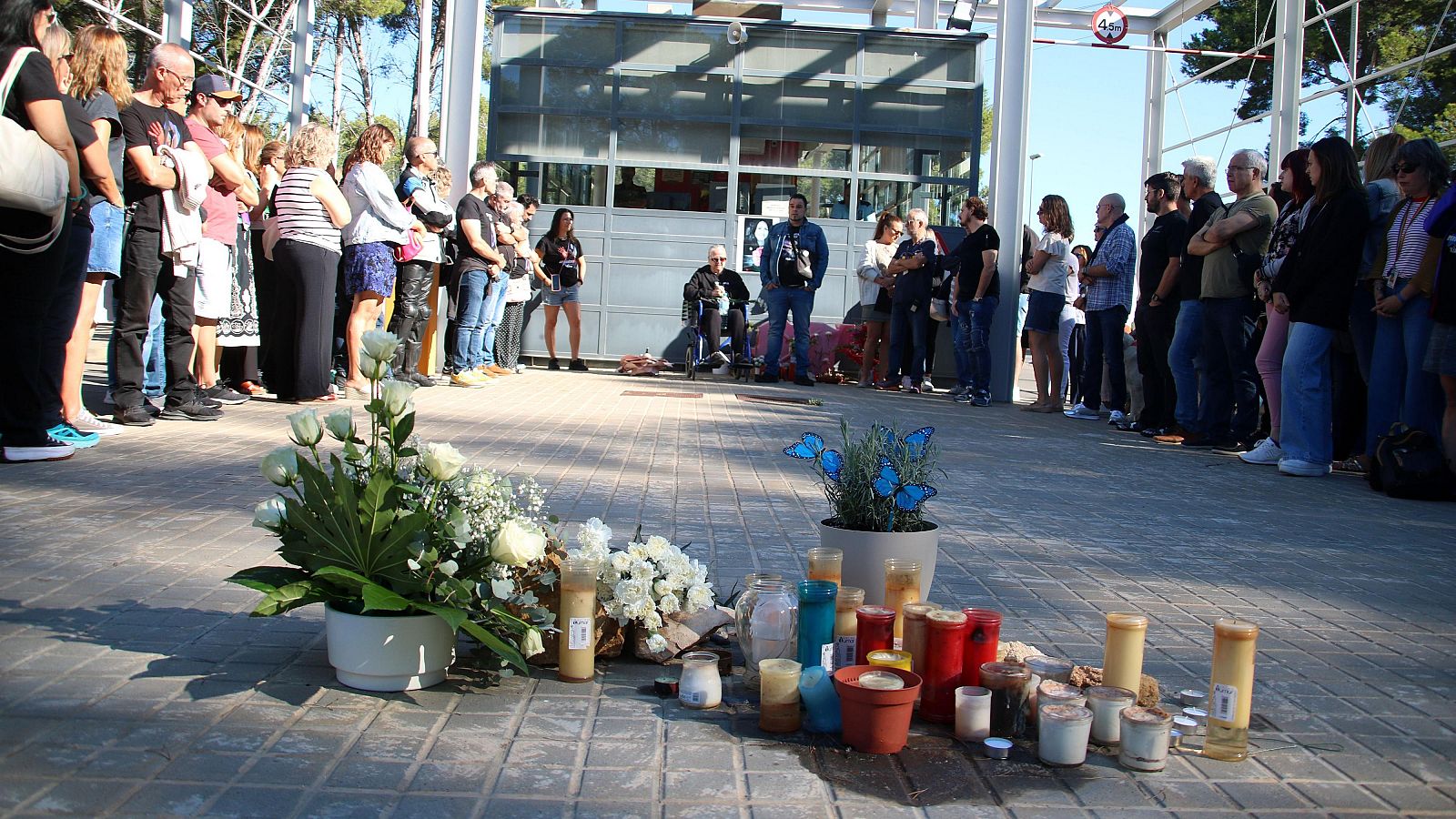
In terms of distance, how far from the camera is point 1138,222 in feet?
74.9

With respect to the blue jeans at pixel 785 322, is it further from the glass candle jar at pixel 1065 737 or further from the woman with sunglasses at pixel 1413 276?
the glass candle jar at pixel 1065 737

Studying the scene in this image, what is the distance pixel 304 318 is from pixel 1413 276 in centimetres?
739

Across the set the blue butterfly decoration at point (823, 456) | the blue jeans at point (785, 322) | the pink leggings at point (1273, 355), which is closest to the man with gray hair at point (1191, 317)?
the pink leggings at point (1273, 355)

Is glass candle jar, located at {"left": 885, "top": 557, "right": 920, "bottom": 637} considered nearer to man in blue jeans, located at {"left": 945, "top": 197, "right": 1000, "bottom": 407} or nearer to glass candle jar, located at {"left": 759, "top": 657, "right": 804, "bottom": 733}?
glass candle jar, located at {"left": 759, "top": 657, "right": 804, "bottom": 733}

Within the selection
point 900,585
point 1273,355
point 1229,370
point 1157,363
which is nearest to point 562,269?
point 1157,363

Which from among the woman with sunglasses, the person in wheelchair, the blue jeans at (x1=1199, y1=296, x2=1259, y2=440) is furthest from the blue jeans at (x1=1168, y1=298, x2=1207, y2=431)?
the person in wheelchair

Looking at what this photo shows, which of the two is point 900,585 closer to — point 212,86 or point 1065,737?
point 1065,737

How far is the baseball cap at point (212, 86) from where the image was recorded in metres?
7.95

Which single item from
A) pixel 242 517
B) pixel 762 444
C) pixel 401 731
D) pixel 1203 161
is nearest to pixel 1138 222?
pixel 1203 161

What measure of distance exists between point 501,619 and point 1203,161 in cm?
883

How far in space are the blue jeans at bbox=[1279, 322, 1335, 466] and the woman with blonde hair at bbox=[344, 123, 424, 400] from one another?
21.9 ft

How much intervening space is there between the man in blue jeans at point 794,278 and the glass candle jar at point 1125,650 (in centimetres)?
1239

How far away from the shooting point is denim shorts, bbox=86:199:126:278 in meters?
6.51

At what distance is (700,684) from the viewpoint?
9.65 ft
